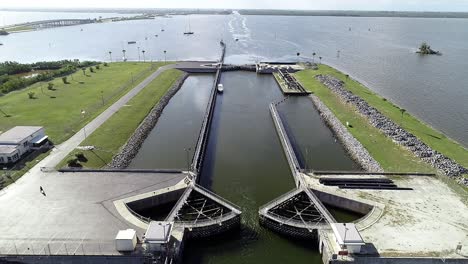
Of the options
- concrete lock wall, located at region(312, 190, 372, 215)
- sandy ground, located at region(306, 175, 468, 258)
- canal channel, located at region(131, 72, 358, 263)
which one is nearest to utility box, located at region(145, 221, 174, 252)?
canal channel, located at region(131, 72, 358, 263)

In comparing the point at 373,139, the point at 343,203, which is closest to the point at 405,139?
the point at 373,139

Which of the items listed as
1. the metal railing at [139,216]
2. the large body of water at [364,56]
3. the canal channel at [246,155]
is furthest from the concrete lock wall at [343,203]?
the large body of water at [364,56]

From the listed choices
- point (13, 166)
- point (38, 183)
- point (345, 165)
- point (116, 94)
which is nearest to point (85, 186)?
point (38, 183)

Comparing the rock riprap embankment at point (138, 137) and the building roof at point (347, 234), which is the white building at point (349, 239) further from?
the rock riprap embankment at point (138, 137)

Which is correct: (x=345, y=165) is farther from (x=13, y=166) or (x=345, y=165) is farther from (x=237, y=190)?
(x=13, y=166)

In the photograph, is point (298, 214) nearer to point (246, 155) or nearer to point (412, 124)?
point (246, 155)
